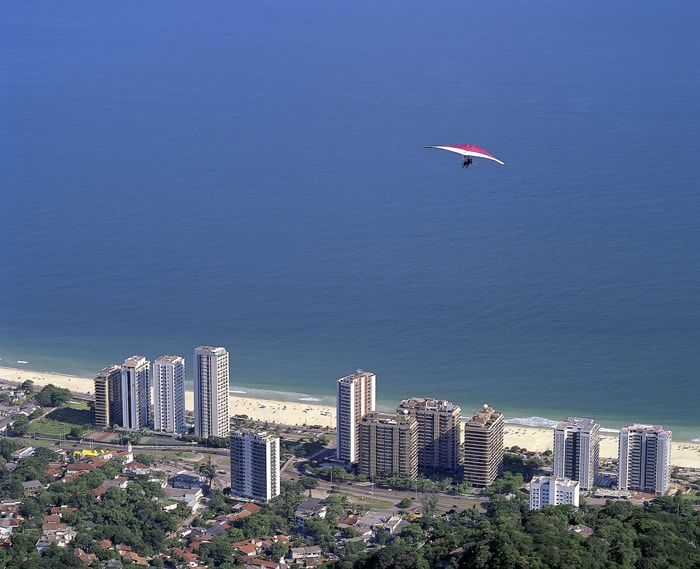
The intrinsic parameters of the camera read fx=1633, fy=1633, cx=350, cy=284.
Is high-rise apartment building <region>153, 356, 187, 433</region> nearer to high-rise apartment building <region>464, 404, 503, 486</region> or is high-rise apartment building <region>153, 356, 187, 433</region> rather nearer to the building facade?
high-rise apartment building <region>464, 404, 503, 486</region>

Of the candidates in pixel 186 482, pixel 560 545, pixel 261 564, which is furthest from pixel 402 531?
pixel 560 545

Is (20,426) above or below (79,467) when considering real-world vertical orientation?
above

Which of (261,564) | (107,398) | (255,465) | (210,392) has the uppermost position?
(210,392)

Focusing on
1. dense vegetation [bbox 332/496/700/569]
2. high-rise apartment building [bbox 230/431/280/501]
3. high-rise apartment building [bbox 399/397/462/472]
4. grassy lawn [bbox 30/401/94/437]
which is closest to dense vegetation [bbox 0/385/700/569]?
dense vegetation [bbox 332/496/700/569]

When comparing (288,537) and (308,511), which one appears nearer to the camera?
(288,537)

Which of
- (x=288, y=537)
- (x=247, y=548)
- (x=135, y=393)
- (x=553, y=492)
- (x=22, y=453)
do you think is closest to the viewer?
(x=247, y=548)

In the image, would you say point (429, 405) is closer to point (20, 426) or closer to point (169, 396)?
point (169, 396)

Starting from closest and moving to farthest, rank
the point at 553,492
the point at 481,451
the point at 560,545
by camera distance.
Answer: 1. the point at 560,545
2. the point at 553,492
3. the point at 481,451
